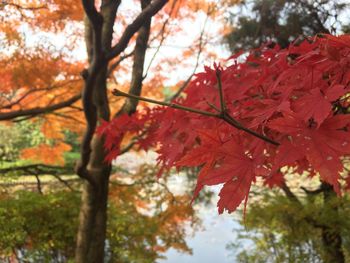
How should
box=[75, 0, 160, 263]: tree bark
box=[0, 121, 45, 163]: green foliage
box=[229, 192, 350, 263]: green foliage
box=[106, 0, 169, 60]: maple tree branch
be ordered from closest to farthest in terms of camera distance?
1. box=[106, 0, 169, 60]: maple tree branch
2. box=[75, 0, 160, 263]: tree bark
3. box=[229, 192, 350, 263]: green foliage
4. box=[0, 121, 45, 163]: green foliage

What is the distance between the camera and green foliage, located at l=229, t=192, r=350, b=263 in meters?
3.97

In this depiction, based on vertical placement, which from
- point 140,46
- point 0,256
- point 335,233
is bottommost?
point 0,256

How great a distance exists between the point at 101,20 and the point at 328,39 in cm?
143

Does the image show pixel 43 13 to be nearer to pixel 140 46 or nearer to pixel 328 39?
pixel 140 46

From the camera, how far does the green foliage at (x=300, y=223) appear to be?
13.0 ft

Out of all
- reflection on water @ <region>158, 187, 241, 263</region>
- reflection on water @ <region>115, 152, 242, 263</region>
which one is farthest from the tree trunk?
reflection on water @ <region>158, 187, 241, 263</region>

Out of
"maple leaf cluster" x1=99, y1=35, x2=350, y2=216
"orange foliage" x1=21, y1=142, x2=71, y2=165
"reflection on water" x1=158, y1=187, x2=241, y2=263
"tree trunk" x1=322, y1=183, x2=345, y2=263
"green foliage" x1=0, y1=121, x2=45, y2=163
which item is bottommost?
"maple leaf cluster" x1=99, y1=35, x2=350, y2=216

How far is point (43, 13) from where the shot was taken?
136 inches

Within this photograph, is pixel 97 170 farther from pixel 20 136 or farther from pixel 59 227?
pixel 20 136

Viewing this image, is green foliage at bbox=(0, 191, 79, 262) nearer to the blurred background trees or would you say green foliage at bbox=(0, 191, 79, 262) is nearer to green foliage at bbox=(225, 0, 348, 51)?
the blurred background trees

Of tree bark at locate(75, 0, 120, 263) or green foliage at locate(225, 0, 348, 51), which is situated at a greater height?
green foliage at locate(225, 0, 348, 51)

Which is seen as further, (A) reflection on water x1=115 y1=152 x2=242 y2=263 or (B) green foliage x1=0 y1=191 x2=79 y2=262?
(A) reflection on water x1=115 y1=152 x2=242 y2=263

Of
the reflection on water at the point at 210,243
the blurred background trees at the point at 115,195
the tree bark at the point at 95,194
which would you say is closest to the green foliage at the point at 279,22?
the blurred background trees at the point at 115,195

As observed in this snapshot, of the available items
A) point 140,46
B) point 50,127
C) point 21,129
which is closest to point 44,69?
point 140,46
